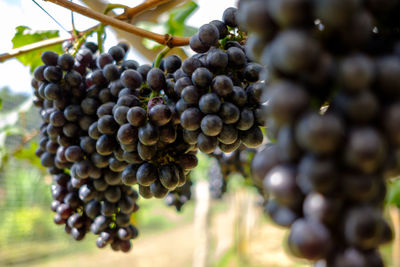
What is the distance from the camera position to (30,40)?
105cm

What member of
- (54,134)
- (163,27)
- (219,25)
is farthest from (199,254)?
(219,25)

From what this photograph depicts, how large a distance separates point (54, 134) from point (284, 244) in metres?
0.59

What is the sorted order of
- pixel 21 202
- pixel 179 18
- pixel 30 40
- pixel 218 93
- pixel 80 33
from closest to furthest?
pixel 218 93 → pixel 80 33 → pixel 30 40 → pixel 179 18 → pixel 21 202

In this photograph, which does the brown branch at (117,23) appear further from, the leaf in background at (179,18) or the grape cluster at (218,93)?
the leaf in background at (179,18)

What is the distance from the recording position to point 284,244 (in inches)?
12.6

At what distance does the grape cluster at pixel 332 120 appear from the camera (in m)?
0.28

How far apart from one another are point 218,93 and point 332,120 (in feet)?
0.91

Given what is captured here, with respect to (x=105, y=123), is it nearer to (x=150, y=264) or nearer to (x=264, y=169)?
(x=264, y=169)

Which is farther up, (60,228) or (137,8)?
(137,8)

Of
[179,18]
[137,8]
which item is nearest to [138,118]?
[137,8]

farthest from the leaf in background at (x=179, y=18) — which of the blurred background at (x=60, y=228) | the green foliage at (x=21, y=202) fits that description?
the green foliage at (x=21, y=202)

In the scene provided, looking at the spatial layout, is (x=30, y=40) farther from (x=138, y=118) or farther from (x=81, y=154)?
(x=138, y=118)

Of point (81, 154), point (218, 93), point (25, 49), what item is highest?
point (25, 49)

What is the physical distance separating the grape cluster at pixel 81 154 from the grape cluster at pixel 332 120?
17.6 inches
